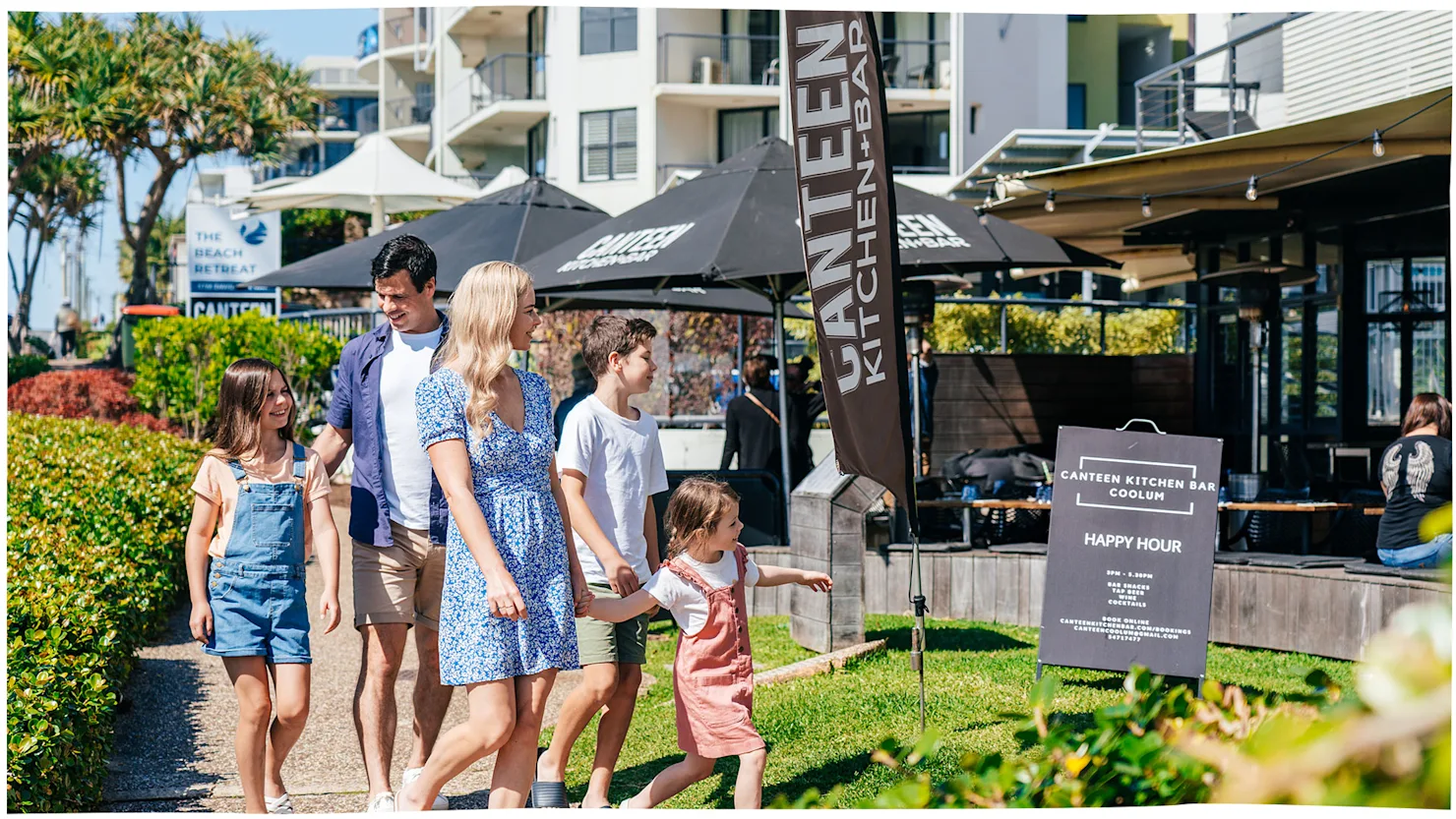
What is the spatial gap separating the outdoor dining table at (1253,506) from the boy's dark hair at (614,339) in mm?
4084

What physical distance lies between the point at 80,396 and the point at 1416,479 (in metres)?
17.1

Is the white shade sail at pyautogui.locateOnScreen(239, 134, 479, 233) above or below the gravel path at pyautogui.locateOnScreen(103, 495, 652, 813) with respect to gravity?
above

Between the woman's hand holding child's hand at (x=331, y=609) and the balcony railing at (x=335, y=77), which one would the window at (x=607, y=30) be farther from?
the balcony railing at (x=335, y=77)

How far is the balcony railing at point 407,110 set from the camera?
58312 mm

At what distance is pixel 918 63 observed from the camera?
3522cm

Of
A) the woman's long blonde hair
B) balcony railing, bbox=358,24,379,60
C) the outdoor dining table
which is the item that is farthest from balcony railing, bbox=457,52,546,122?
the woman's long blonde hair

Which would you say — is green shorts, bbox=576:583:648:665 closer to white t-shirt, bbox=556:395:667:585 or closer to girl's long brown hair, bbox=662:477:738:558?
white t-shirt, bbox=556:395:667:585

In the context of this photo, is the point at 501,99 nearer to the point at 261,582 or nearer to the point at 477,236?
the point at 477,236

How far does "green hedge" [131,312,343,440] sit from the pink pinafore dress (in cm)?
1363

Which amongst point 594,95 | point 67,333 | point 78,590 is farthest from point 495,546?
point 67,333

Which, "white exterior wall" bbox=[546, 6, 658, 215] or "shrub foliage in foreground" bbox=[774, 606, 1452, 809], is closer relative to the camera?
"shrub foliage in foreground" bbox=[774, 606, 1452, 809]

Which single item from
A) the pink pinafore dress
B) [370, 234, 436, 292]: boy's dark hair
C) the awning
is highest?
the awning

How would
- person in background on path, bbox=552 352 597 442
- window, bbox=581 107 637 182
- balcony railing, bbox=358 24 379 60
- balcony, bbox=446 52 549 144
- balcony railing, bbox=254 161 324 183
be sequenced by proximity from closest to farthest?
person in background on path, bbox=552 352 597 442 < window, bbox=581 107 637 182 < balcony, bbox=446 52 549 144 < balcony railing, bbox=254 161 324 183 < balcony railing, bbox=358 24 379 60

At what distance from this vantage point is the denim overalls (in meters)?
4.52
